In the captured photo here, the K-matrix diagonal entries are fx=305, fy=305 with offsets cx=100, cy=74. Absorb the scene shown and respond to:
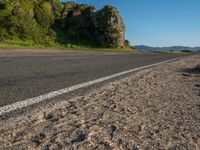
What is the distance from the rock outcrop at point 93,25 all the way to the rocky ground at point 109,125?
46.2 meters

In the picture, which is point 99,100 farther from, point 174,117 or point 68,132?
point 68,132

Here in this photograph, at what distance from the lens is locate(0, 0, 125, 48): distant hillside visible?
37625 mm

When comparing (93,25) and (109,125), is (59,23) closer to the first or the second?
(93,25)

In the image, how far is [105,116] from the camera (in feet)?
12.0

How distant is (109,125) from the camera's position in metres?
3.27

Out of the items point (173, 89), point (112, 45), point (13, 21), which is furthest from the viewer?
point (112, 45)

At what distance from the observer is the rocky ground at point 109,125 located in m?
2.69

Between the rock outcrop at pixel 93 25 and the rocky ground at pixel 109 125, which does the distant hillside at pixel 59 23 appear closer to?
the rock outcrop at pixel 93 25

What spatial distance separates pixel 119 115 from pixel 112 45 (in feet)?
163

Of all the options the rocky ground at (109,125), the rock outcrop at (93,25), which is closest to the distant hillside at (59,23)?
the rock outcrop at (93,25)

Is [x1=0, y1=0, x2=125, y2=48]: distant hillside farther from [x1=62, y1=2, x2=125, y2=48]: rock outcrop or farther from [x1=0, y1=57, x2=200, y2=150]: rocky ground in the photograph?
[x1=0, y1=57, x2=200, y2=150]: rocky ground

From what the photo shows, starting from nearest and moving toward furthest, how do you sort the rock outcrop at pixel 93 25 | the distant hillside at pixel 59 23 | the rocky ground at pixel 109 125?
the rocky ground at pixel 109 125, the distant hillside at pixel 59 23, the rock outcrop at pixel 93 25

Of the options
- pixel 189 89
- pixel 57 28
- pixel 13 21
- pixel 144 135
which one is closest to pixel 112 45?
pixel 57 28

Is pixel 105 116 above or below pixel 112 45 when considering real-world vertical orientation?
above
